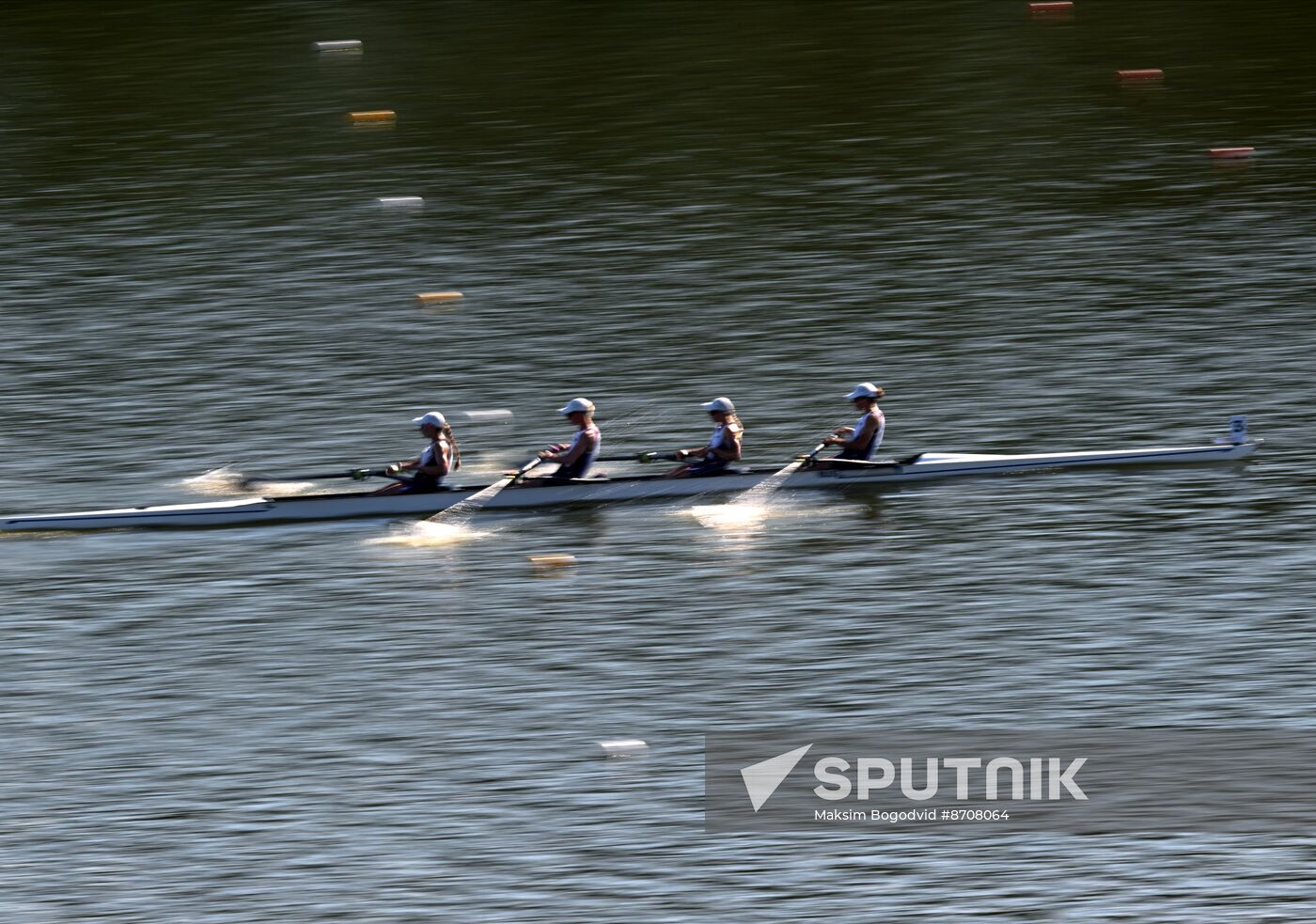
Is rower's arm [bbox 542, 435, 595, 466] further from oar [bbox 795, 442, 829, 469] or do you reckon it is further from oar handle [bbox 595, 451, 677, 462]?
oar [bbox 795, 442, 829, 469]

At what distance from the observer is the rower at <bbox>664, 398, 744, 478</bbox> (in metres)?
22.6

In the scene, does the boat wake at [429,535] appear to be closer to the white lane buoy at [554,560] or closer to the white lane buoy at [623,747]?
the white lane buoy at [554,560]

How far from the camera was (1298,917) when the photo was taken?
571 inches

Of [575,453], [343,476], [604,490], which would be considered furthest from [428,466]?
[604,490]

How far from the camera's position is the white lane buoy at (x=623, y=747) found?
17.0 m

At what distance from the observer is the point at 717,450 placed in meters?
22.7

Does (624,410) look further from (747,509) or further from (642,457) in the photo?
(747,509)

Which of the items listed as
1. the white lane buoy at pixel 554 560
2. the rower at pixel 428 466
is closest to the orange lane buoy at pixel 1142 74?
the rower at pixel 428 466

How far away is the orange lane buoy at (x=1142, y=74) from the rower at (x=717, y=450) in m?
20.1

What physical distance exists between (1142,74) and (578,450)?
2136 cm

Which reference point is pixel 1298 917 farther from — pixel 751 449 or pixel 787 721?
pixel 751 449

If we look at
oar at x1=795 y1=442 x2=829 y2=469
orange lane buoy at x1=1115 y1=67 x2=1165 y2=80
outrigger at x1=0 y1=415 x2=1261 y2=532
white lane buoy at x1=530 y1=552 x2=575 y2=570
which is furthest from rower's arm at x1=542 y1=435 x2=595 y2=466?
orange lane buoy at x1=1115 y1=67 x2=1165 y2=80

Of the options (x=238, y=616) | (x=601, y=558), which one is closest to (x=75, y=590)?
(x=238, y=616)

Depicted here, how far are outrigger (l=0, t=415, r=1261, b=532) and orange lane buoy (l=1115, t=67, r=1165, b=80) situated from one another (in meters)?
17.4
